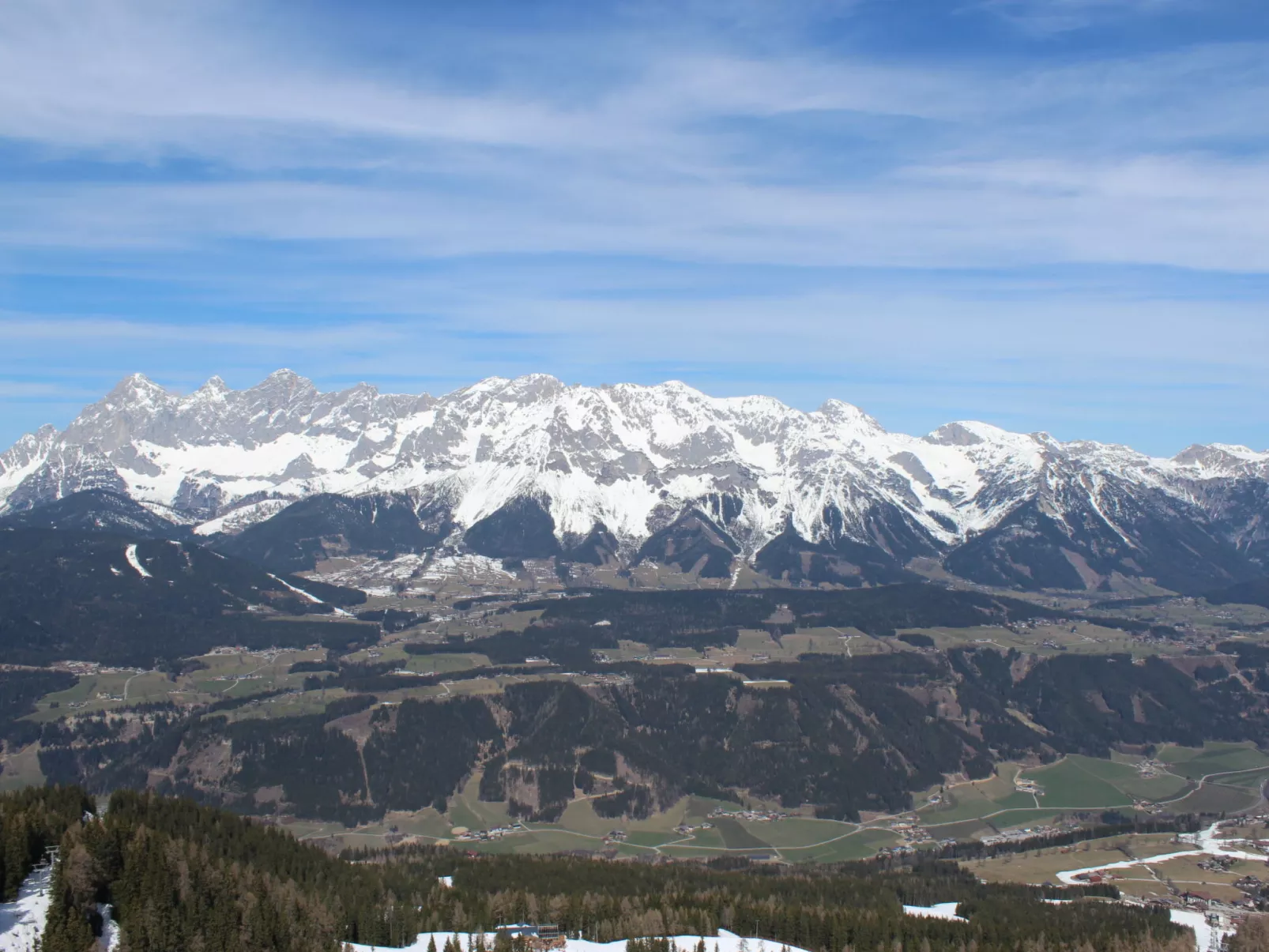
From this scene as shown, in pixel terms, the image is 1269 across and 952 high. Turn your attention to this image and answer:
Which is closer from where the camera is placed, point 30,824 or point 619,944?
point 30,824

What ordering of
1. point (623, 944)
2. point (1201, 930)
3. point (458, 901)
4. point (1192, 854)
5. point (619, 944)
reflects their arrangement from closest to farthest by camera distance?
point (623, 944) < point (619, 944) < point (458, 901) < point (1201, 930) < point (1192, 854)

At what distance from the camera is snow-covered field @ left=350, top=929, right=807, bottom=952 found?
365 ft

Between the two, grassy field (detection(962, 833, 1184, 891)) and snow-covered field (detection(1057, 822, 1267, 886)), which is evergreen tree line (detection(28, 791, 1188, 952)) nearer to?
grassy field (detection(962, 833, 1184, 891))

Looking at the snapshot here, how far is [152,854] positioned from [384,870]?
3481 centimetres

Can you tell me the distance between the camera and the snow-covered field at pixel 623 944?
11119 centimetres

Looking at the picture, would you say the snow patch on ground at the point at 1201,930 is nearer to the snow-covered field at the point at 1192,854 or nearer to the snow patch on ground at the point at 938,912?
the snow-covered field at the point at 1192,854

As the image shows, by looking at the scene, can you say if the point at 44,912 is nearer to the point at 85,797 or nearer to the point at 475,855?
the point at 85,797

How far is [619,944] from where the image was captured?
371ft

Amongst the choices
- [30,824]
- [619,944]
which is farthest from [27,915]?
[619,944]

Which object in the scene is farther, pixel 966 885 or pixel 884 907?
pixel 966 885

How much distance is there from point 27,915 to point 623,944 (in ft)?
162

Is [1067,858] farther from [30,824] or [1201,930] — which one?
[30,824]

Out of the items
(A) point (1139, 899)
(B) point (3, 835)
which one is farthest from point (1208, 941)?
(B) point (3, 835)

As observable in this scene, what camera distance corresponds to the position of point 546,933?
11775 centimetres
